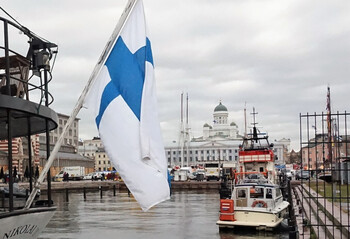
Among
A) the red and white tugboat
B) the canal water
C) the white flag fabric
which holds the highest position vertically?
the white flag fabric

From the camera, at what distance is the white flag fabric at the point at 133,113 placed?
30.0ft

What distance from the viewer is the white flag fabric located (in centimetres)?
916

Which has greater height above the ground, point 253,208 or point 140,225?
point 253,208

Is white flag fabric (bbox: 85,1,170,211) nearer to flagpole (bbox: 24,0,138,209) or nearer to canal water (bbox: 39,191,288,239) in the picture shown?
flagpole (bbox: 24,0,138,209)

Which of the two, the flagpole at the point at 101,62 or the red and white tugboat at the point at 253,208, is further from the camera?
the red and white tugboat at the point at 253,208

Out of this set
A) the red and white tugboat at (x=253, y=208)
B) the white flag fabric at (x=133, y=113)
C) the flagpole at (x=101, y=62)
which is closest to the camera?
the white flag fabric at (x=133, y=113)

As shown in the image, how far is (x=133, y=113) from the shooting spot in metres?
9.43

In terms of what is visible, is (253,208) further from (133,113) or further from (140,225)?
(133,113)

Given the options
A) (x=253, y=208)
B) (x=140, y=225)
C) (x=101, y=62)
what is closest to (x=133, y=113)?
(x=101, y=62)

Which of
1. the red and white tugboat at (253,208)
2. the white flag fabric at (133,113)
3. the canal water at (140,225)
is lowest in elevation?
the canal water at (140,225)

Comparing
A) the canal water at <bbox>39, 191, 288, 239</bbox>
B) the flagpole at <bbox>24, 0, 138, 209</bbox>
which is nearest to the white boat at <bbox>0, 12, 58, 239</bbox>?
the flagpole at <bbox>24, 0, 138, 209</bbox>

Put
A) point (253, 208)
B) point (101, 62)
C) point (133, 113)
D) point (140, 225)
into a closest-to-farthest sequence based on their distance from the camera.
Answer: point (133, 113) → point (101, 62) → point (253, 208) → point (140, 225)

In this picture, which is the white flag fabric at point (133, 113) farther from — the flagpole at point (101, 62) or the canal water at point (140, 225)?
the canal water at point (140, 225)

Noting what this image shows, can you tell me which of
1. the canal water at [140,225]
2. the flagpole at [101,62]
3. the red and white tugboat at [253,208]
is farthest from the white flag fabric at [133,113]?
the red and white tugboat at [253,208]
